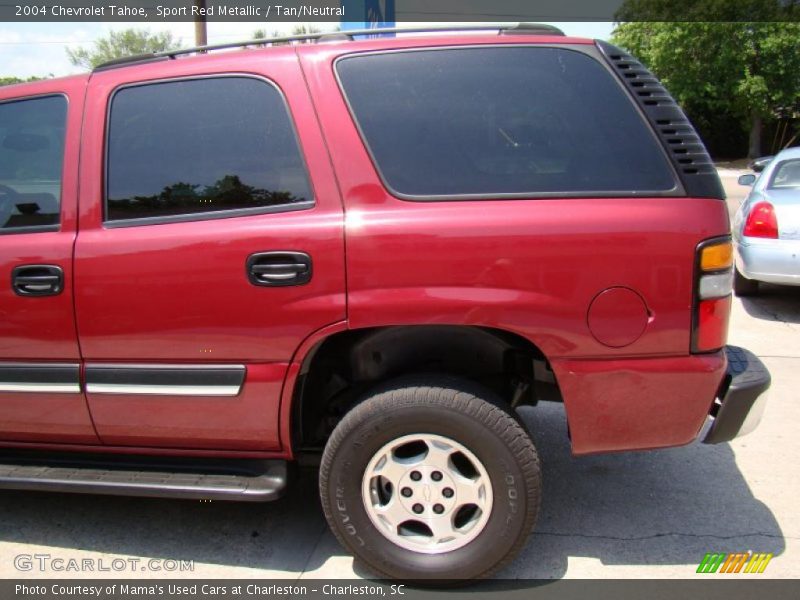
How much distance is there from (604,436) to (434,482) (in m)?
0.64

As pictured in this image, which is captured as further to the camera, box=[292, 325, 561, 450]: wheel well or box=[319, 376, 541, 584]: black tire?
box=[292, 325, 561, 450]: wheel well

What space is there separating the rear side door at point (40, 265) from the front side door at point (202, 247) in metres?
0.08

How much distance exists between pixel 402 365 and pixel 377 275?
490 mm

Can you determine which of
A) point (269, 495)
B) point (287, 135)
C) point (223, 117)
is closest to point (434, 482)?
point (269, 495)

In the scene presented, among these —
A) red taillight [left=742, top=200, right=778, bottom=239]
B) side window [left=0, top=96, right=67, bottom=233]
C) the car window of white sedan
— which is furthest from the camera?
the car window of white sedan

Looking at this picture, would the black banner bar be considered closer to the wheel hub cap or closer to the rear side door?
the wheel hub cap

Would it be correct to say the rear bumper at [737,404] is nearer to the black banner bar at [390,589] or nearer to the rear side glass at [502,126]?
the black banner bar at [390,589]

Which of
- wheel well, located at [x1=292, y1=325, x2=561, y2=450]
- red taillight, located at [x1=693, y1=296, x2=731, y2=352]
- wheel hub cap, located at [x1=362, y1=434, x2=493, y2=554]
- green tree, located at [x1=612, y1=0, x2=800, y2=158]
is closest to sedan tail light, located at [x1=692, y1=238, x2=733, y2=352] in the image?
red taillight, located at [x1=693, y1=296, x2=731, y2=352]

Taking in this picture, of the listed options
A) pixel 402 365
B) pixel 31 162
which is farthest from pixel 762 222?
pixel 31 162

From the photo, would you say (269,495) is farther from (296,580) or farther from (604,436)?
(604,436)

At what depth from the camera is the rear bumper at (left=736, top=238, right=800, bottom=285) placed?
230 inches

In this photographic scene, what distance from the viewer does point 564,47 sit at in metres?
2.50

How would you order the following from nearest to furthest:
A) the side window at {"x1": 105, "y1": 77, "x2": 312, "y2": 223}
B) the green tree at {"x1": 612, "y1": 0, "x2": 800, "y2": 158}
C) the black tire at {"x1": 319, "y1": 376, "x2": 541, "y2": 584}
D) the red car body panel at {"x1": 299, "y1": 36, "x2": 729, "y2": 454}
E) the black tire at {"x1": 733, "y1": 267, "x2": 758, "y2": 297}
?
the red car body panel at {"x1": 299, "y1": 36, "x2": 729, "y2": 454}, the black tire at {"x1": 319, "y1": 376, "x2": 541, "y2": 584}, the side window at {"x1": 105, "y1": 77, "x2": 312, "y2": 223}, the black tire at {"x1": 733, "y1": 267, "x2": 758, "y2": 297}, the green tree at {"x1": 612, "y1": 0, "x2": 800, "y2": 158}

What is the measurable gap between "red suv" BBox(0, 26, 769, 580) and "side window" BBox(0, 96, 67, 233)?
0.02 metres
